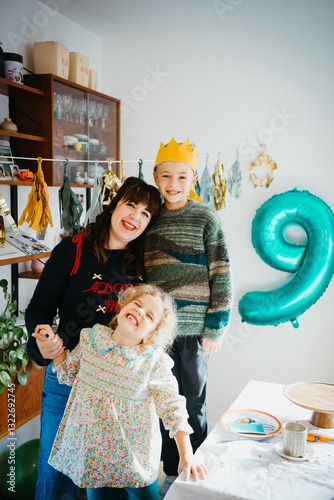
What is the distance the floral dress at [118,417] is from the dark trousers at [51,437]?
0.16 m

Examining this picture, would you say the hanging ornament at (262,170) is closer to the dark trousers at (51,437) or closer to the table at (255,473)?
the table at (255,473)

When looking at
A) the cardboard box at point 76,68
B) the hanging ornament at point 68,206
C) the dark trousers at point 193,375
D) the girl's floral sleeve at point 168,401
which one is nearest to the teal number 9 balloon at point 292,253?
the dark trousers at point 193,375

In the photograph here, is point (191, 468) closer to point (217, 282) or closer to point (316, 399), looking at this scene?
point (316, 399)

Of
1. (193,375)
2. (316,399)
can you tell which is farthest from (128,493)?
(316,399)

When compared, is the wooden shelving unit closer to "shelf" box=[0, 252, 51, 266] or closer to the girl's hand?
A: "shelf" box=[0, 252, 51, 266]

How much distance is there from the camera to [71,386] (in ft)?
4.86

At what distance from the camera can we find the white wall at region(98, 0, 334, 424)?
275 cm

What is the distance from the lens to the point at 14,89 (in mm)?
2252

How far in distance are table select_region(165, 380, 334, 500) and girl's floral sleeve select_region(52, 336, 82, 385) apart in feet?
1.51

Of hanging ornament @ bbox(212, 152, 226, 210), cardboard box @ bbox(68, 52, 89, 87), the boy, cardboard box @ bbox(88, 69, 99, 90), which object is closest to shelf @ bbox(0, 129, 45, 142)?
cardboard box @ bbox(68, 52, 89, 87)

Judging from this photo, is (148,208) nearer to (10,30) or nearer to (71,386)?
(71,386)

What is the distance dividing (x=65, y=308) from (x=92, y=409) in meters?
0.38

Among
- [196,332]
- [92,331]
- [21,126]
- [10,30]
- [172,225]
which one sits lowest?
[196,332]

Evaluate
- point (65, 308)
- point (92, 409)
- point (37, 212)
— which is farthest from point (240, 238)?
point (92, 409)
